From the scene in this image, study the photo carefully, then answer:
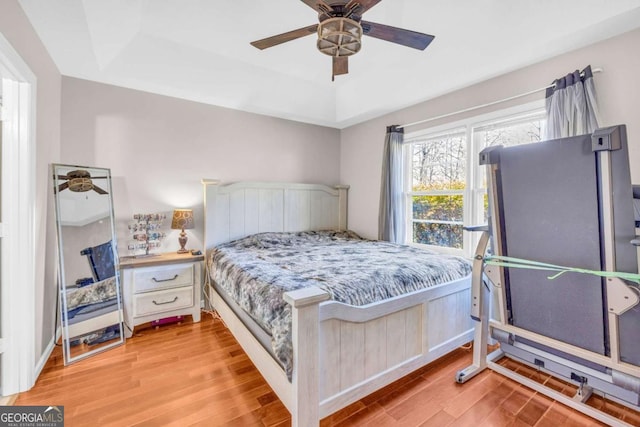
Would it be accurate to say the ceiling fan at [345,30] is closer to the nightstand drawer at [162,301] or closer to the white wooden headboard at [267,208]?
the white wooden headboard at [267,208]

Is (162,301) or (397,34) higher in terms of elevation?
(397,34)

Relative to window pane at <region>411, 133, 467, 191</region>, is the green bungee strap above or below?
below

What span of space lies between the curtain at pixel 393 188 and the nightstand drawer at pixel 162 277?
2.31m

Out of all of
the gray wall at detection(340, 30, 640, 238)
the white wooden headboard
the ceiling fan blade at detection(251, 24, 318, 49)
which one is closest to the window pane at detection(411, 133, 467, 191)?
the gray wall at detection(340, 30, 640, 238)

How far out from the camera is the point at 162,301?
2.68 metres

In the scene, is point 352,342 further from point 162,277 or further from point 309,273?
point 162,277

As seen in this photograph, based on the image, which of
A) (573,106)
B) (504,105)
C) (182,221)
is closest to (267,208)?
(182,221)

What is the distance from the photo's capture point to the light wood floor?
158 cm

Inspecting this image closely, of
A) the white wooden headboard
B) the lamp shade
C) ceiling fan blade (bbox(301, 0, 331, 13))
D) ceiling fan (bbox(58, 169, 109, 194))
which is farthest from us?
the white wooden headboard

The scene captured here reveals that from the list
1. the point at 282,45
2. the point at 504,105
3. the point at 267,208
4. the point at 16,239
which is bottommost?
the point at 16,239

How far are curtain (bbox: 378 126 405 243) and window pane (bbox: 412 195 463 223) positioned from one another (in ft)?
0.68

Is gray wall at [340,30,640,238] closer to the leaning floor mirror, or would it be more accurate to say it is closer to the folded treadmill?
the folded treadmill

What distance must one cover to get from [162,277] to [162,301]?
229mm

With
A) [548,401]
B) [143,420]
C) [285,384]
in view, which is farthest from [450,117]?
[143,420]
